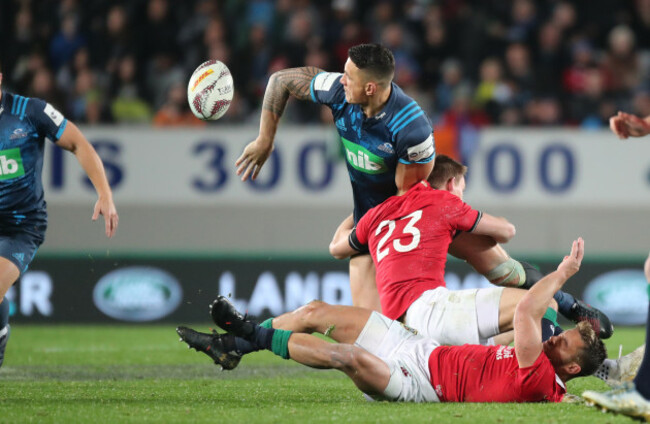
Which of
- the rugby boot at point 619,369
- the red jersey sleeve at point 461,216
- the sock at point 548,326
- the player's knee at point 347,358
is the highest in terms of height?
the red jersey sleeve at point 461,216

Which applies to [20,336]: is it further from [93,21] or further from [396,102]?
[396,102]

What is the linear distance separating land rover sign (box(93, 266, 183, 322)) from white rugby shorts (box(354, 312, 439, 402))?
6414 mm

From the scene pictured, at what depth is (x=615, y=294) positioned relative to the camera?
1215 centimetres

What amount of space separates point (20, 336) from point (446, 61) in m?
6.27

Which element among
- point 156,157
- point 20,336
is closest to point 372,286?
point 20,336

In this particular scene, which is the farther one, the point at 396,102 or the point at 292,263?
the point at 292,263

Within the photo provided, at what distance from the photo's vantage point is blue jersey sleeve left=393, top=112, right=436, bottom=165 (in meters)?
6.61

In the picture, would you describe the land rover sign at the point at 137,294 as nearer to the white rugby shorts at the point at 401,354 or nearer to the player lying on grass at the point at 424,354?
the player lying on grass at the point at 424,354

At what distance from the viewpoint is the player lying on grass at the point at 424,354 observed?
5.46 m

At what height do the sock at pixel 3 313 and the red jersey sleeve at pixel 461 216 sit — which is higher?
the red jersey sleeve at pixel 461 216

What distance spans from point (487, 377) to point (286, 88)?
2.69 m

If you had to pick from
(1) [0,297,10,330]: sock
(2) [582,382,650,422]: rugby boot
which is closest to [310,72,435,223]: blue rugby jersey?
(2) [582,382,650,422]: rugby boot

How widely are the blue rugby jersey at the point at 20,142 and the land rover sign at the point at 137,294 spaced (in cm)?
501

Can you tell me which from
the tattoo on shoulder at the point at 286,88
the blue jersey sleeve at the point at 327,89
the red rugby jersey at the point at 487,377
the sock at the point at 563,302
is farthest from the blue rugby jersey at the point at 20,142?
the sock at the point at 563,302
